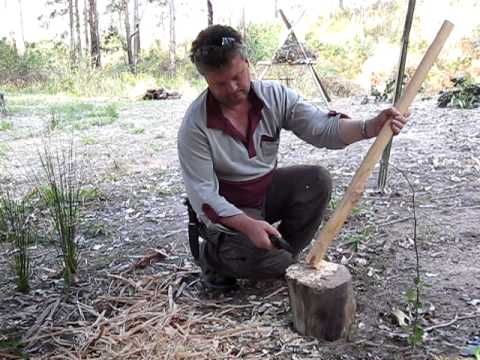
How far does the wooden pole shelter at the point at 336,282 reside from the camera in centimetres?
180

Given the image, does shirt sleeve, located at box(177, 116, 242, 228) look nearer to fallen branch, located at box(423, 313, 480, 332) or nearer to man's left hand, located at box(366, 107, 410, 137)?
man's left hand, located at box(366, 107, 410, 137)

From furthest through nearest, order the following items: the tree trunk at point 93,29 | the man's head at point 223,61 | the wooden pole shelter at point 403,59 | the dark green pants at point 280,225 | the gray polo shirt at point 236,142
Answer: the tree trunk at point 93,29, the wooden pole shelter at point 403,59, the dark green pants at point 280,225, the gray polo shirt at point 236,142, the man's head at point 223,61

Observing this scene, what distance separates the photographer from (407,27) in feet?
9.30

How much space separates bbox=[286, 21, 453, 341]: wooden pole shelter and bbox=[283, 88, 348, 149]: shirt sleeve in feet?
0.92

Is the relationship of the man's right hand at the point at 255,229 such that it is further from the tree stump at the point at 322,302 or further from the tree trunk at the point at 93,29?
the tree trunk at the point at 93,29

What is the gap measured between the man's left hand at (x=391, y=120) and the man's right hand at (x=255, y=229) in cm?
52

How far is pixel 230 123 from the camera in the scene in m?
2.08

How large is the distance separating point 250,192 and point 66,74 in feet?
37.9

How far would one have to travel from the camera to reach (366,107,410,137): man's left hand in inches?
71.2

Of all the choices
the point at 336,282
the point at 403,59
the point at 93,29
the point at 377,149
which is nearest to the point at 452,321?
the point at 336,282

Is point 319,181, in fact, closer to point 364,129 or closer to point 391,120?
point 364,129

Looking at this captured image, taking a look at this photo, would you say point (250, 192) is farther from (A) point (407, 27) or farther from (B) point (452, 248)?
(A) point (407, 27)

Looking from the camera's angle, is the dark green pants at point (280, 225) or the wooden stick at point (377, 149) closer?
the wooden stick at point (377, 149)

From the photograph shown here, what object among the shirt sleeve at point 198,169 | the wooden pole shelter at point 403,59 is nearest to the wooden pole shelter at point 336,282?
the shirt sleeve at point 198,169
